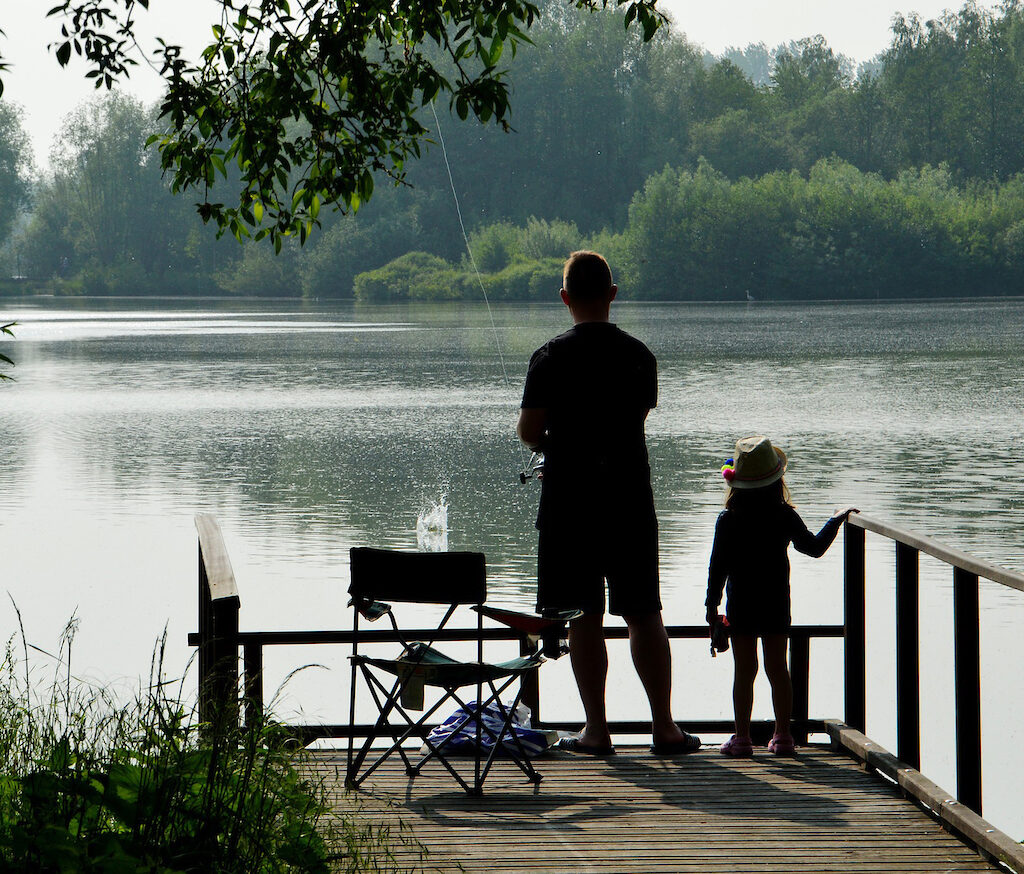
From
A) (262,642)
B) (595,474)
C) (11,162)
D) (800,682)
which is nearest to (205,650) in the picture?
(262,642)

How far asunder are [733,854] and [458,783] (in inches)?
37.7

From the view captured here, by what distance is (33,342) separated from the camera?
4059 cm

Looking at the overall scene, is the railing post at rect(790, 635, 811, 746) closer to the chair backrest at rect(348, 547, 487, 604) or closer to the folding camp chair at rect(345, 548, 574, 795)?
the folding camp chair at rect(345, 548, 574, 795)

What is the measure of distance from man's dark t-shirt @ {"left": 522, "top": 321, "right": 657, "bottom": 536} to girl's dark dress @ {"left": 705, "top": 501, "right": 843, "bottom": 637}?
297 mm

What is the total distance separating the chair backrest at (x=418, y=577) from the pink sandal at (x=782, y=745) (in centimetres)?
113

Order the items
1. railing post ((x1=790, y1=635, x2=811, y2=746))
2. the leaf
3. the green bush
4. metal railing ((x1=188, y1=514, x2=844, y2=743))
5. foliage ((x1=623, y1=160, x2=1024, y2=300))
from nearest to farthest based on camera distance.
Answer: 1. metal railing ((x1=188, y1=514, x2=844, y2=743))
2. the leaf
3. railing post ((x1=790, y1=635, x2=811, y2=746))
4. foliage ((x1=623, y1=160, x2=1024, y2=300))
5. the green bush

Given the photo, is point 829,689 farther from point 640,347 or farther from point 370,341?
point 370,341

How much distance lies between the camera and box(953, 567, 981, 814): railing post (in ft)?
14.0

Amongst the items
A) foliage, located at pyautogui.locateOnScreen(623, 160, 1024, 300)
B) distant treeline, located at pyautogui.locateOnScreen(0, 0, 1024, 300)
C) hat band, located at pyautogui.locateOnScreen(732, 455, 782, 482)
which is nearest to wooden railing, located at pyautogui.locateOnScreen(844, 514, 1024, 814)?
hat band, located at pyautogui.locateOnScreen(732, 455, 782, 482)

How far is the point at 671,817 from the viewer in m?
4.18

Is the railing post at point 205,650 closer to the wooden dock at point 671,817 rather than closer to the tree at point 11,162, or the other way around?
the wooden dock at point 671,817

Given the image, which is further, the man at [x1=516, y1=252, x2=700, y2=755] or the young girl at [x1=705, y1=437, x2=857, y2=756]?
the young girl at [x1=705, y1=437, x2=857, y2=756]

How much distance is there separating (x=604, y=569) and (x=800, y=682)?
969 mm

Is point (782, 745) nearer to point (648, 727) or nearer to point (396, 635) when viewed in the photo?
point (648, 727)
